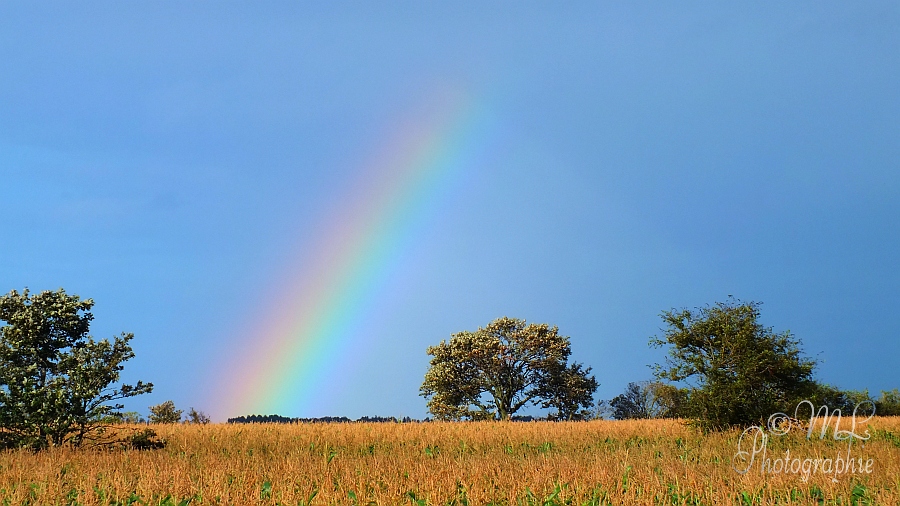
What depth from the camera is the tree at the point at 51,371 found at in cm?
2041

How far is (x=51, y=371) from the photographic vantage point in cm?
2167

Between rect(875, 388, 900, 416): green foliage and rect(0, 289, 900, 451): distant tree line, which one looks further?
rect(875, 388, 900, 416): green foliage

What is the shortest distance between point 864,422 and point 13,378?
34.8m

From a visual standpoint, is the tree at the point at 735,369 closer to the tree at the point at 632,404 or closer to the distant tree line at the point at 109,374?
the distant tree line at the point at 109,374

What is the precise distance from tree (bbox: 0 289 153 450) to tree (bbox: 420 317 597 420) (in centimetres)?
3362

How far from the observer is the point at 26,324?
70.4ft

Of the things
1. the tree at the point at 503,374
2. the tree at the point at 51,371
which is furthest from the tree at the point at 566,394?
the tree at the point at 51,371

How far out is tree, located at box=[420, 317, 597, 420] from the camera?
53.3 m

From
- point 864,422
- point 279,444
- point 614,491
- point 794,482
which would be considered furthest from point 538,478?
point 864,422

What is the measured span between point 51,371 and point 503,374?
37043mm

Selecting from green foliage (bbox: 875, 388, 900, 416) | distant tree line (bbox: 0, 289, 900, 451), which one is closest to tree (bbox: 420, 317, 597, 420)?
distant tree line (bbox: 0, 289, 900, 451)

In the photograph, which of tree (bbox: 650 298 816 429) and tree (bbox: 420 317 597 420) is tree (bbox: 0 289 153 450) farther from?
tree (bbox: 420 317 597 420)

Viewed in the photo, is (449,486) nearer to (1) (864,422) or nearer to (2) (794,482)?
(2) (794,482)

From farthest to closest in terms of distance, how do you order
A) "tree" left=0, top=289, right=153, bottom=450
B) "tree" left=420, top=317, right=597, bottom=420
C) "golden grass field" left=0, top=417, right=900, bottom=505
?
"tree" left=420, top=317, right=597, bottom=420 < "tree" left=0, top=289, right=153, bottom=450 < "golden grass field" left=0, top=417, right=900, bottom=505
